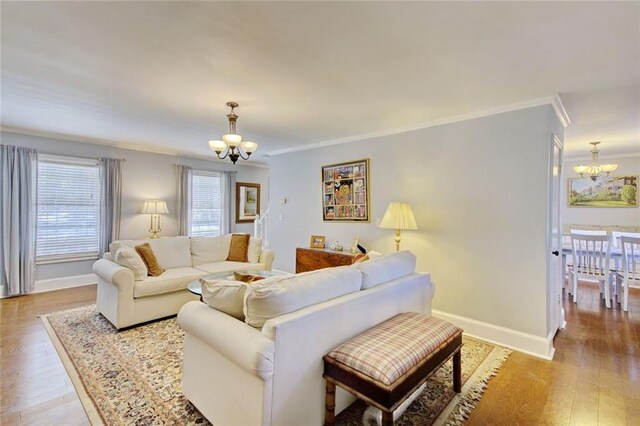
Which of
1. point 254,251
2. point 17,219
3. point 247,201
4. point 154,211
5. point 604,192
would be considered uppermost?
point 604,192

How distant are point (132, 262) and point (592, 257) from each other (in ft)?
19.5

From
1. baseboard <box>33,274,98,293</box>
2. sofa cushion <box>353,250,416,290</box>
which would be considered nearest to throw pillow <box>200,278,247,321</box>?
sofa cushion <box>353,250,416,290</box>

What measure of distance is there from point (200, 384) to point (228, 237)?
3.09m

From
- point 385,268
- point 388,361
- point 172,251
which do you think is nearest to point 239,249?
point 172,251

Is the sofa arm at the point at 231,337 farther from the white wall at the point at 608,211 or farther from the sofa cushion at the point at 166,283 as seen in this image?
the white wall at the point at 608,211

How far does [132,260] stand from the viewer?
3.26 meters

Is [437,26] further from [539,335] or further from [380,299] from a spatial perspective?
[539,335]

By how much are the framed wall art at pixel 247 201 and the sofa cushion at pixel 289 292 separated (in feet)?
17.7

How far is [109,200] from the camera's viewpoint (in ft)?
16.5

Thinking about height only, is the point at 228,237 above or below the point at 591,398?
above

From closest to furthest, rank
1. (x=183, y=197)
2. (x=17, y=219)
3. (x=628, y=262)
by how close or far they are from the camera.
Answer: (x=628, y=262)
(x=17, y=219)
(x=183, y=197)

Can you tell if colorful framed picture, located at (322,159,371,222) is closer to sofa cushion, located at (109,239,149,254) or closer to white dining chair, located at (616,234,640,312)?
sofa cushion, located at (109,239,149,254)

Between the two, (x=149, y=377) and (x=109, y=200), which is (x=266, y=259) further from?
(x=109, y=200)

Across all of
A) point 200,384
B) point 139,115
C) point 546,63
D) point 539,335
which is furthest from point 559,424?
point 139,115
